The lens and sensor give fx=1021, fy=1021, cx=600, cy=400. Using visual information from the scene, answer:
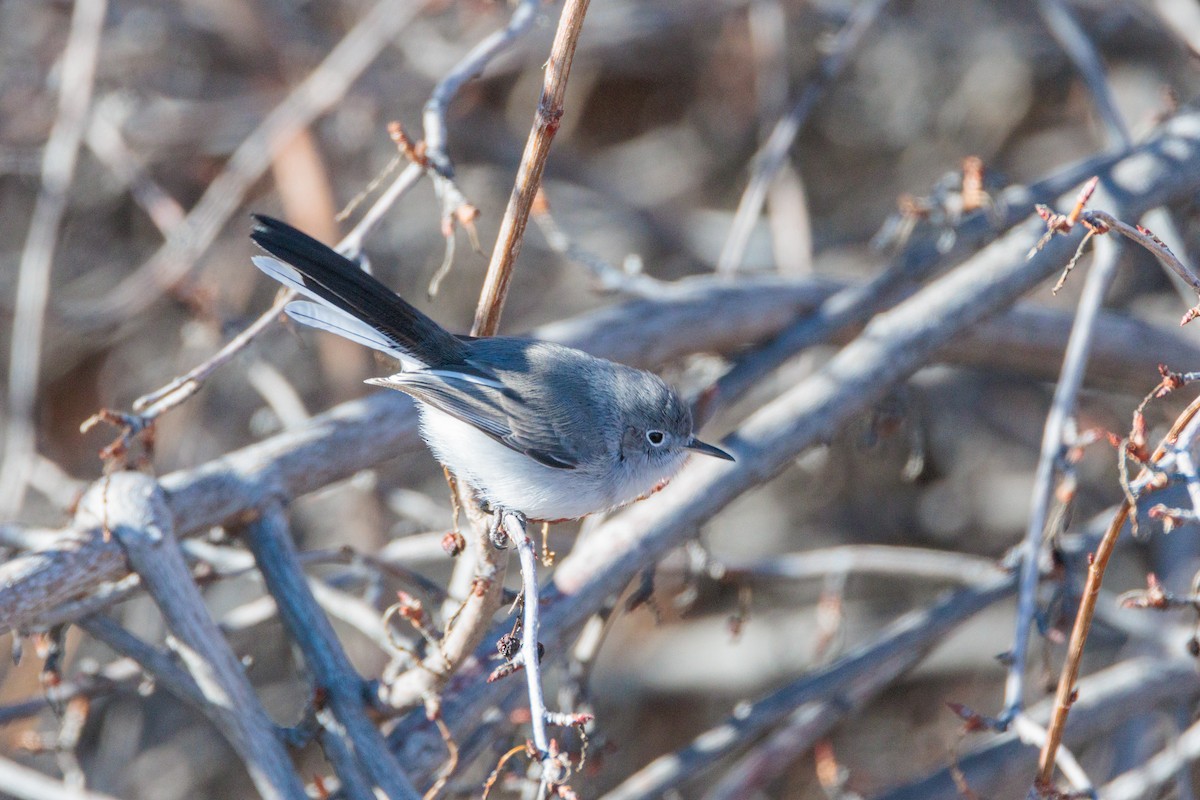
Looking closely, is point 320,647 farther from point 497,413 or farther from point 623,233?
point 623,233

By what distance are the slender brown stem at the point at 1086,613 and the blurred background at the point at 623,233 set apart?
2307 millimetres

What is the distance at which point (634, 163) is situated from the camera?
558cm

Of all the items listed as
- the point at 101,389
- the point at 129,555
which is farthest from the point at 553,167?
the point at 129,555

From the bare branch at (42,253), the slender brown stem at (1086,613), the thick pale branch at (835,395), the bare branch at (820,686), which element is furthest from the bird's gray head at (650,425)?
the bare branch at (42,253)

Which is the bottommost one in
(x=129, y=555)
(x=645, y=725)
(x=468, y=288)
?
(x=645, y=725)

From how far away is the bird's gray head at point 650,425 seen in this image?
2.48 metres

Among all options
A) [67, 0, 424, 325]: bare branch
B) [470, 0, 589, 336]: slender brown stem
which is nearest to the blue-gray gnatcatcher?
[470, 0, 589, 336]: slender brown stem

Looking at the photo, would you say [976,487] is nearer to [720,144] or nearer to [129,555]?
[720,144]

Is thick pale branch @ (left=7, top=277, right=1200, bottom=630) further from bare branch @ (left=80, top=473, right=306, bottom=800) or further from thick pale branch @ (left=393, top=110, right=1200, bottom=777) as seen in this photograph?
thick pale branch @ (left=393, top=110, right=1200, bottom=777)

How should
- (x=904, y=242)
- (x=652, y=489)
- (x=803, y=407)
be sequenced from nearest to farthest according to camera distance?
(x=652, y=489)
(x=803, y=407)
(x=904, y=242)

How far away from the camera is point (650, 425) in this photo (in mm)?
2490

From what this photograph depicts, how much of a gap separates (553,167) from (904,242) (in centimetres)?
243

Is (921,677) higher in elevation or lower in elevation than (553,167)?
lower

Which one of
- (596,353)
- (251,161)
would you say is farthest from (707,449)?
(251,161)
